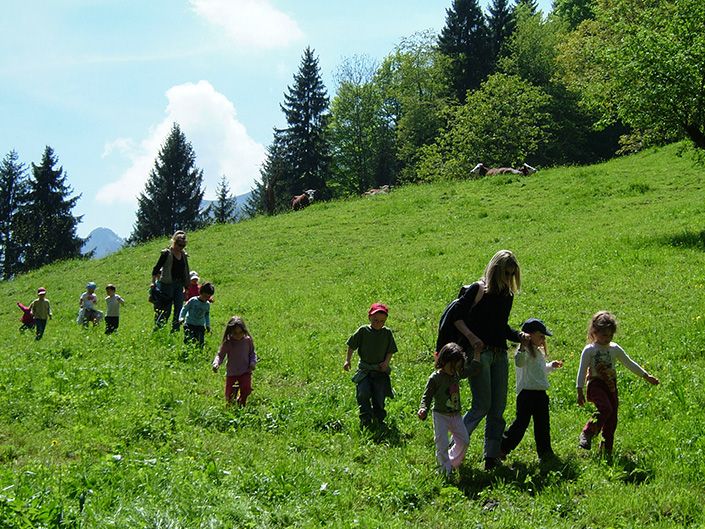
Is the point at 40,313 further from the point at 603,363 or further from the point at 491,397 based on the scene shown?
the point at 603,363

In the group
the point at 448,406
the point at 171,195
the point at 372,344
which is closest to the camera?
the point at 448,406

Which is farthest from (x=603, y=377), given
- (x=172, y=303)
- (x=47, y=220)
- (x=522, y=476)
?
(x=47, y=220)

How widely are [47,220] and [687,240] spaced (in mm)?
59699

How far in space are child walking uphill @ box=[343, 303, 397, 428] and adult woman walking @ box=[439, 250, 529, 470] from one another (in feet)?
5.20

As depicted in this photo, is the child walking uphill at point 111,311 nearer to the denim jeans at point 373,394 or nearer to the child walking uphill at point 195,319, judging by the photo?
the child walking uphill at point 195,319

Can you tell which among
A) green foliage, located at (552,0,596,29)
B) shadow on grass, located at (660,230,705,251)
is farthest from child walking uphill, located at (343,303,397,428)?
green foliage, located at (552,0,596,29)

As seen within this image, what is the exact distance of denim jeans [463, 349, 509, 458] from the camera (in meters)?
7.02

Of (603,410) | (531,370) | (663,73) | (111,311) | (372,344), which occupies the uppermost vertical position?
(663,73)

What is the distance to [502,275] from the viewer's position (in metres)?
6.89

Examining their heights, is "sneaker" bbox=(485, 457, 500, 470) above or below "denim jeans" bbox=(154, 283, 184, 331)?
below

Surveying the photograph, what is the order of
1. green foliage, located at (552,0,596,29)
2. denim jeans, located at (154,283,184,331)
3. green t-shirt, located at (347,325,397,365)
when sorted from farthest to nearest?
green foliage, located at (552,0,596,29) < denim jeans, located at (154,283,184,331) < green t-shirt, located at (347,325,397,365)

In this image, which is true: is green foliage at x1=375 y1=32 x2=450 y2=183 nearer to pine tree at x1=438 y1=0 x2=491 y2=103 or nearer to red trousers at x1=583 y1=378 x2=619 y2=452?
pine tree at x1=438 y1=0 x2=491 y2=103

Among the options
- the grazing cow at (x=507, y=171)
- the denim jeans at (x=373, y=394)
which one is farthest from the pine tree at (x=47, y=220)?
the denim jeans at (x=373, y=394)

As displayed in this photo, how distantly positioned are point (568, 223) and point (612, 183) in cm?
575
